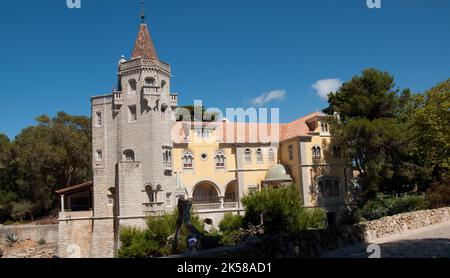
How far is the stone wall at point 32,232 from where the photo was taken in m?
46.8

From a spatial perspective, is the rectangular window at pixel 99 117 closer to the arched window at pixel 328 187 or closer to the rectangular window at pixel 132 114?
the rectangular window at pixel 132 114

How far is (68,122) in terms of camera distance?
6131 centimetres

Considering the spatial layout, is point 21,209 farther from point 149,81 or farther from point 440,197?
point 440,197

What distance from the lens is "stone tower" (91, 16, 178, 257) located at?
3638cm

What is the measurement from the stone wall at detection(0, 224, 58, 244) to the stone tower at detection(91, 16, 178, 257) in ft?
38.8

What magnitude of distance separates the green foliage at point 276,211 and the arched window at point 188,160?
9.25 meters

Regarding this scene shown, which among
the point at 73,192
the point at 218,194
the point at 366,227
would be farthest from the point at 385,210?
the point at 73,192

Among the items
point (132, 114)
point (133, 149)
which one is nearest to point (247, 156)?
point (133, 149)

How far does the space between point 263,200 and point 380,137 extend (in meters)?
13.1

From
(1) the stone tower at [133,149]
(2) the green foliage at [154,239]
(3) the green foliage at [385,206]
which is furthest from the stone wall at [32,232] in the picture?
(3) the green foliage at [385,206]

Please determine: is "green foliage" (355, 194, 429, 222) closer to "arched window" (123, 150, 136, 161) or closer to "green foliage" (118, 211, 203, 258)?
"green foliage" (118, 211, 203, 258)

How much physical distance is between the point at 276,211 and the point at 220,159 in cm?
1165

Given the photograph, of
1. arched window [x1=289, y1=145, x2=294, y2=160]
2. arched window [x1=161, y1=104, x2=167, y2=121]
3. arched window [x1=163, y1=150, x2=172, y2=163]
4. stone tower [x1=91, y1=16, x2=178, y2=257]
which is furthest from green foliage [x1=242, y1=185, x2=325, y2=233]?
arched window [x1=161, y1=104, x2=167, y2=121]

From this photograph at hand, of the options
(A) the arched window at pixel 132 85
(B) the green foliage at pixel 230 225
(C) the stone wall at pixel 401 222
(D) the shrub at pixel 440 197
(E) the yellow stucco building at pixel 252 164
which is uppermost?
(A) the arched window at pixel 132 85
